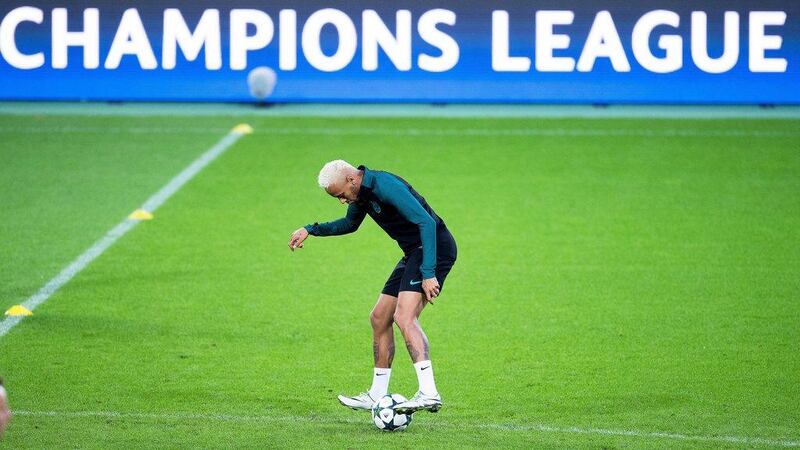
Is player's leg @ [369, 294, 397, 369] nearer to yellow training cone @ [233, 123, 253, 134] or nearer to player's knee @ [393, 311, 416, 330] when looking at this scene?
player's knee @ [393, 311, 416, 330]

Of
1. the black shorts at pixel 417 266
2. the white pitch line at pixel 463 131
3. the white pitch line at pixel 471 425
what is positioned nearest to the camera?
the white pitch line at pixel 471 425

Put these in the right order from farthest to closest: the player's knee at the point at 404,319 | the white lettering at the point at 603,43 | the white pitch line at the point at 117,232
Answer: the white lettering at the point at 603,43 < the white pitch line at the point at 117,232 < the player's knee at the point at 404,319

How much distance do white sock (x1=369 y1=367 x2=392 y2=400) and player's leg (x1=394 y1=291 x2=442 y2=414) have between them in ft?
1.11

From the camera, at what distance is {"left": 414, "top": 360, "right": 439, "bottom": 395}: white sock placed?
795 centimetres

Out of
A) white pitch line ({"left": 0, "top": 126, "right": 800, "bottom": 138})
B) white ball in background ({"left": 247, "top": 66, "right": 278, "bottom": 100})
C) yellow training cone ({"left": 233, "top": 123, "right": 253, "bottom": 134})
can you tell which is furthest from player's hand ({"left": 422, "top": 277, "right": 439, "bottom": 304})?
white ball in background ({"left": 247, "top": 66, "right": 278, "bottom": 100})

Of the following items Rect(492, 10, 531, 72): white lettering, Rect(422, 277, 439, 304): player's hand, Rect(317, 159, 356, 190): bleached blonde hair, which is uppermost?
Rect(492, 10, 531, 72): white lettering

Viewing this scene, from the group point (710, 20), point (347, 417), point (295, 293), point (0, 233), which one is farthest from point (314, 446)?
point (710, 20)

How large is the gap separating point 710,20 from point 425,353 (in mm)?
13426

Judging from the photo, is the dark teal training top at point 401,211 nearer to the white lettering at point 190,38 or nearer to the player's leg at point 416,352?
the player's leg at point 416,352

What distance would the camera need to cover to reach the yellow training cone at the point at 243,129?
1982cm

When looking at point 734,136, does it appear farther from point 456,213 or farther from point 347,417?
point 347,417

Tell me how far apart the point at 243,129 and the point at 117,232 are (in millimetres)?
6236

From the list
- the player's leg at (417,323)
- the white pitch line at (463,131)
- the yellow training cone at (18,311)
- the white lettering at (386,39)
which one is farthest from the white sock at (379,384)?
the white lettering at (386,39)

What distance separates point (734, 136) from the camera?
19.3 m
